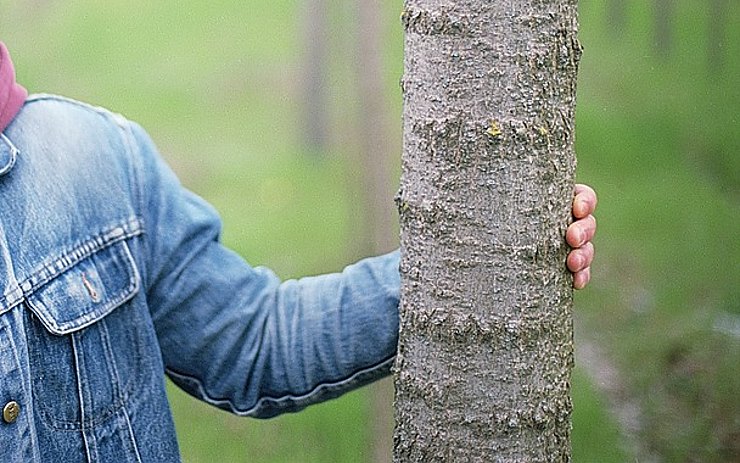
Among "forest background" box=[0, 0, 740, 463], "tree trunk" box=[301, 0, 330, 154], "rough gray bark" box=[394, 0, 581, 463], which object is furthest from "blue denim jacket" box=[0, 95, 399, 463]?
"tree trunk" box=[301, 0, 330, 154]

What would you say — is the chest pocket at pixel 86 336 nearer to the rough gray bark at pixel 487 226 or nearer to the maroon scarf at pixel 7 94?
the maroon scarf at pixel 7 94

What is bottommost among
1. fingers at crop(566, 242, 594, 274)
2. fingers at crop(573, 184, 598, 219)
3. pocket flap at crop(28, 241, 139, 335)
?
pocket flap at crop(28, 241, 139, 335)

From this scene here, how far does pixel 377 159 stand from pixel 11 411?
1.12m

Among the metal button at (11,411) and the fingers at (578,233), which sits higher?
the fingers at (578,233)

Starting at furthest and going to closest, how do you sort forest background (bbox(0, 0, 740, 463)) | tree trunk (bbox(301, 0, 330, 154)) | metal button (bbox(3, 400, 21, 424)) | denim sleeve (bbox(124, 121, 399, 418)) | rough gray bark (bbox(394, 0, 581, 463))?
tree trunk (bbox(301, 0, 330, 154)), forest background (bbox(0, 0, 740, 463)), denim sleeve (bbox(124, 121, 399, 418)), metal button (bbox(3, 400, 21, 424)), rough gray bark (bbox(394, 0, 581, 463))

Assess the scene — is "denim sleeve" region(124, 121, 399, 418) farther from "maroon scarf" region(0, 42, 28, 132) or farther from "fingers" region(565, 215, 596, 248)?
"fingers" region(565, 215, 596, 248)

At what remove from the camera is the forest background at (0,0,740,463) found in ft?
5.27

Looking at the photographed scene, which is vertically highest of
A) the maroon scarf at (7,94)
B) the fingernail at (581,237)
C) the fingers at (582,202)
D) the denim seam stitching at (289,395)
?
the maroon scarf at (7,94)

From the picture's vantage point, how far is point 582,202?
0.73 meters

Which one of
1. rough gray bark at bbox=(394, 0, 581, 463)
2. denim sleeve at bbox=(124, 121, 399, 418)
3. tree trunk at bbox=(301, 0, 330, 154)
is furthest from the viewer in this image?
tree trunk at bbox=(301, 0, 330, 154)

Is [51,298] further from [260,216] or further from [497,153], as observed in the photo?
[260,216]

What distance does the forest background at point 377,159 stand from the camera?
161 cm

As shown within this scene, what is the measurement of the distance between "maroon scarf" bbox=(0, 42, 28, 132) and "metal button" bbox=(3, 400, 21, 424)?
234mm

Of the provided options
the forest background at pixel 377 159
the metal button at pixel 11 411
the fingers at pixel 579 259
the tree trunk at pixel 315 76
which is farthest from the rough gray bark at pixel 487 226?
the tree trunk at pixel 315 76
